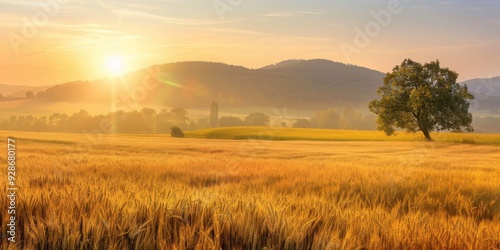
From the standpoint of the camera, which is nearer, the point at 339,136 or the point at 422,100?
the point at 422,100

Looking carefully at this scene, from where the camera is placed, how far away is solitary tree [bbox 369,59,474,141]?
60.2 metres

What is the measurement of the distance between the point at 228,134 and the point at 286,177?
3440 inches

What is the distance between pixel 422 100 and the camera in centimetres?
5969

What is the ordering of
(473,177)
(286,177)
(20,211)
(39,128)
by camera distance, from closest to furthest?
(20,211), (286,177), (473,177), (39,128)

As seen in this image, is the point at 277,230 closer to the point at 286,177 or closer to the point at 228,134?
the point at 286,177

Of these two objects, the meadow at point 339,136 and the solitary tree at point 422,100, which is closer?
the solitary tree at point 422,100

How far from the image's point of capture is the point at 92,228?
2654 mm

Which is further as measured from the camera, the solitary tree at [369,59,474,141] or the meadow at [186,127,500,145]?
the meadow at [186,127,500,145]

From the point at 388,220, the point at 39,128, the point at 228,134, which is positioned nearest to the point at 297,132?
the point at 228,134

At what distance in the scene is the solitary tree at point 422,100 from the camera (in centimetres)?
6019

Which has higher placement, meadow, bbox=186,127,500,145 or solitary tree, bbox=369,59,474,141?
solitary tree, bbox=369,59,474,141

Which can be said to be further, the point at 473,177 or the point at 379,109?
the point at 379,109

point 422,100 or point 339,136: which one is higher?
point 422,100

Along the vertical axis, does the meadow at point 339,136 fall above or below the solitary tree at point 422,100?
below
